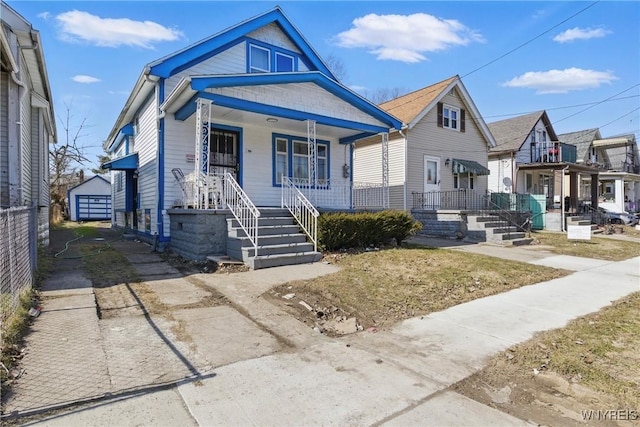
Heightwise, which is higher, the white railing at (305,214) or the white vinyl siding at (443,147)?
the white vinyl siding at (443,147)

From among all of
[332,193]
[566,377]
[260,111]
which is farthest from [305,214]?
[566,377]

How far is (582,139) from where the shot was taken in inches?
1213

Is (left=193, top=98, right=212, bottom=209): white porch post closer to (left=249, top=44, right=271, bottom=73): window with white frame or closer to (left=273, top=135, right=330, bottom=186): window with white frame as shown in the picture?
(left=273, top=135, right=330, bottom=186): window with white frame

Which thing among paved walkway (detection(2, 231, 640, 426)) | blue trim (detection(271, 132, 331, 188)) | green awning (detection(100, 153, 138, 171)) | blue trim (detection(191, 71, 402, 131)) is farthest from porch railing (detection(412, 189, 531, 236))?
green awning (detection(100, 153, 138, 171))

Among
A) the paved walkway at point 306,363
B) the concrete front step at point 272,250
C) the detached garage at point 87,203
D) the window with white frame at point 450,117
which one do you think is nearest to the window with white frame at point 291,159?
the concrete front step at point 272,250

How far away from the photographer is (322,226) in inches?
359

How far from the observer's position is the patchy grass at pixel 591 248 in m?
11.5

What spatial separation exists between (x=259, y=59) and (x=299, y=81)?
9.09 feet

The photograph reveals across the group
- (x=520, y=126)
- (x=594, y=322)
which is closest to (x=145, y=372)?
(x=594, y=322)

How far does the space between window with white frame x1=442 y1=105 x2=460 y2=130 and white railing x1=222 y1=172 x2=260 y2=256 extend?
13.7m

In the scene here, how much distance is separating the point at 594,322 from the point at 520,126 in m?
23.2

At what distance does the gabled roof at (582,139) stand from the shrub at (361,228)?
85.9 ft

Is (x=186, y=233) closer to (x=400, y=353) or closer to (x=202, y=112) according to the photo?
(x=202, y=112)

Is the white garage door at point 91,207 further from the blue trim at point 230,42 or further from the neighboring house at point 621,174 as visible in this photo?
the neighboring house at point 621,174
